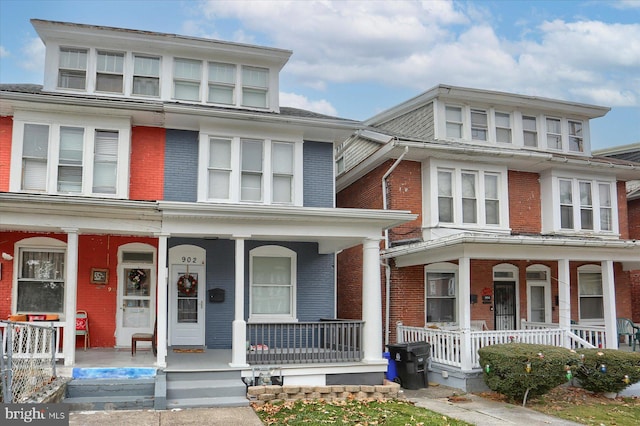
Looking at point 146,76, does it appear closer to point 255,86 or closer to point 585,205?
point 255,86

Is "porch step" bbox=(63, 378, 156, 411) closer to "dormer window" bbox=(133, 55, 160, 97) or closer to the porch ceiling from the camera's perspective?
the porch ceiling

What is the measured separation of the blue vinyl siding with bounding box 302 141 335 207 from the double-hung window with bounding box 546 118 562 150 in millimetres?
7877

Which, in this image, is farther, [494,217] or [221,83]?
[494,217]

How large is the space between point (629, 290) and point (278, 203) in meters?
12.4

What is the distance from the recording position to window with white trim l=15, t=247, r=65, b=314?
13.8 meters

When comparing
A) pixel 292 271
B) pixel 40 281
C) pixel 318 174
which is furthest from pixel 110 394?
pixel 318 174

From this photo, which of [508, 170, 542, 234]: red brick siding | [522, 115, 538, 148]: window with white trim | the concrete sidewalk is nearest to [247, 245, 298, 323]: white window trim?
the concrete sidewalk

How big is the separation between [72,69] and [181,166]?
3636 millimetres

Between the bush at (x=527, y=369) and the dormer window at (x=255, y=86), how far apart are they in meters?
8.61

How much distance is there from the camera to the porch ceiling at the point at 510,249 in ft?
46.4

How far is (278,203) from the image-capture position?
14719 millimetres

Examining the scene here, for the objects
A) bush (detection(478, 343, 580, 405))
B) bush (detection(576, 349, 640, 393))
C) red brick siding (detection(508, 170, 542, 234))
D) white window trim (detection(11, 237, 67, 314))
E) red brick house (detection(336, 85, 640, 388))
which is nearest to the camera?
bush (detection(478, 343, 580, 405))

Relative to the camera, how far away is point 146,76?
49.4 ft

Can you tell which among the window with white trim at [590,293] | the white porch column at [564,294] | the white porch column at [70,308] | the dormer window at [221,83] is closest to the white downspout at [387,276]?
the white porch column at [564,294]
